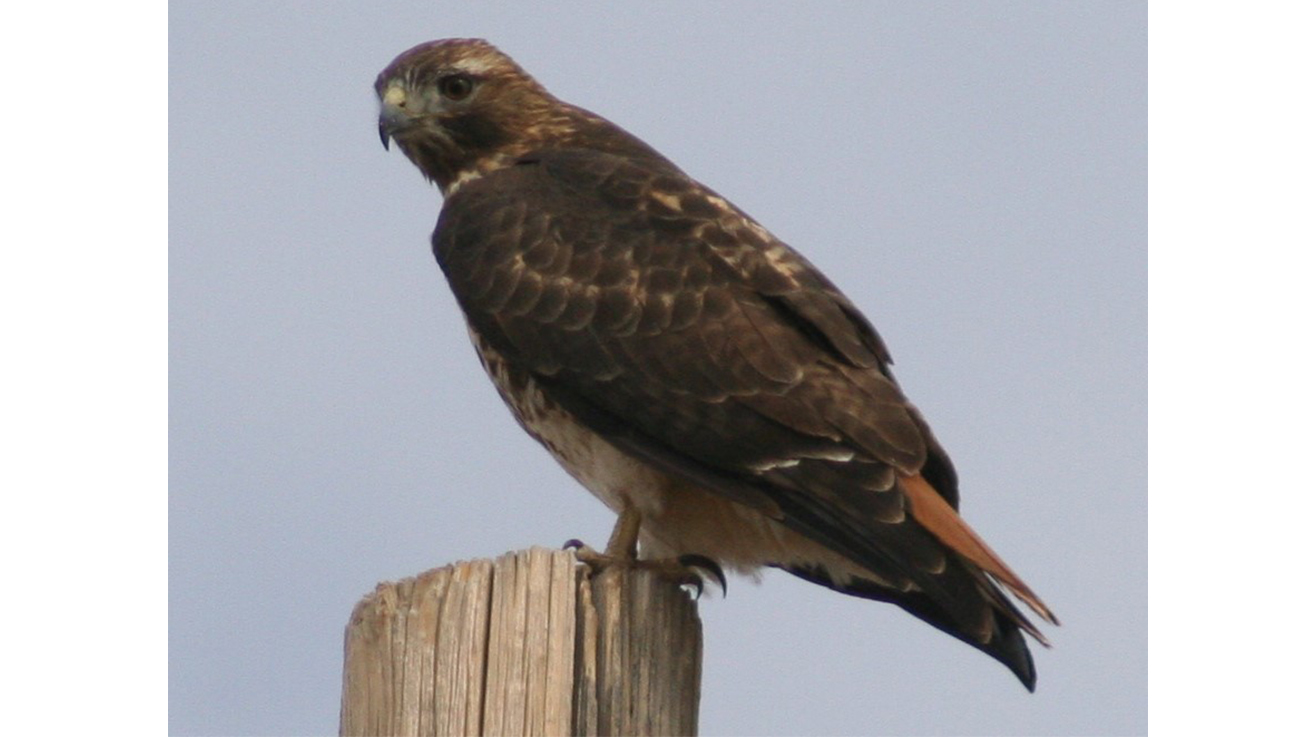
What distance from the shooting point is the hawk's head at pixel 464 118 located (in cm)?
634

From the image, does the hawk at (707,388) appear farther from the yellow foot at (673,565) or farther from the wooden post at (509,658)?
the wooden post at (509,658)

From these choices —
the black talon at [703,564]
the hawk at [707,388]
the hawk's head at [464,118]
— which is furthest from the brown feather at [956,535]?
the hawk's head at [464,118]

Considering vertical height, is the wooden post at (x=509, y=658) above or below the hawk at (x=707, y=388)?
below

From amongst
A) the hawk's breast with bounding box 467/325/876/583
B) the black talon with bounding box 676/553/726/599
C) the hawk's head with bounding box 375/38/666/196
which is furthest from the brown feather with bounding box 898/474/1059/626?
the hawk's head with bounding box 375/38/666/196

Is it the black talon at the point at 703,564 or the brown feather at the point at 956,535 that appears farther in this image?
the black talon at the point at 703,564

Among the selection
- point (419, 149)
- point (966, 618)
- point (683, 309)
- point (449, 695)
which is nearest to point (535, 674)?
point (449, 695)

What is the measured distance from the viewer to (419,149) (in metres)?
6.35

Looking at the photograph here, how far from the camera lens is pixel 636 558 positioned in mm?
5016

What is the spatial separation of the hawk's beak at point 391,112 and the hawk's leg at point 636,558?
1.80m

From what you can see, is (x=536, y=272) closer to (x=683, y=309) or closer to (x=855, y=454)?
(x=683, y=309)

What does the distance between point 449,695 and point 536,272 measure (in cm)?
209

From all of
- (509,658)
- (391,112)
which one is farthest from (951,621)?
(391,112)

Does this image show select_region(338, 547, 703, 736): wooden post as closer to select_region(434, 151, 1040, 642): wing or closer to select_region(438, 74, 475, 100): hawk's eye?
select_region(434, 151, 1040, 642): wing

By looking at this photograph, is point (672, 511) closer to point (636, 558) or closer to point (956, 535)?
point (636, 558)
